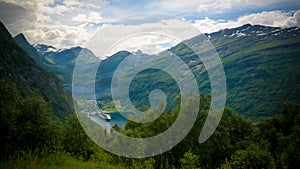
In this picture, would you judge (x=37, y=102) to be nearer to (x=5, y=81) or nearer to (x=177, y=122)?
(x=5, y=81)

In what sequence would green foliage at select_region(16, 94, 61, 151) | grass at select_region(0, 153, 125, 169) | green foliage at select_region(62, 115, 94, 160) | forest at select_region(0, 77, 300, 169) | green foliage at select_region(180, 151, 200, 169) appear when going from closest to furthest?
grass at select_region(0, 153, 125, 169) → forest at select_region(0, 77, 300, 169) → green foliage at select_region(180, 151, 200, 169) → green foliage at select_region(16, 94, 61, 151) → green foliage at select_region(62, 115, 94, 160)

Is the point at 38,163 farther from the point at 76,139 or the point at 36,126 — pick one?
the point at 76,139

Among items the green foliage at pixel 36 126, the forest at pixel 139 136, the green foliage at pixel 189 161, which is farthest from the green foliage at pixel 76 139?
the green foliage at pixel 189 161

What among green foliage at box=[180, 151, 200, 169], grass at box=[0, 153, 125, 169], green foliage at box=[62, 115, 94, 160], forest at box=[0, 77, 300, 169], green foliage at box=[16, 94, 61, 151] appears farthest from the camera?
green foliage at box=[62, 115, 94, 160]

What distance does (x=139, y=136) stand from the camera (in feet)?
122

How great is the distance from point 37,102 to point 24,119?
1.57 meters

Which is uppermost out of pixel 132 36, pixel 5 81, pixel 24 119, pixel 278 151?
pixel 132 36

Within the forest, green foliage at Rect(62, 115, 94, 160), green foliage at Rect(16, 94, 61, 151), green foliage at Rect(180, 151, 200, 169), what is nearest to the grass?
the forest

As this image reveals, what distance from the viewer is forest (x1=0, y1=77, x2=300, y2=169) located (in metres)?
11.5

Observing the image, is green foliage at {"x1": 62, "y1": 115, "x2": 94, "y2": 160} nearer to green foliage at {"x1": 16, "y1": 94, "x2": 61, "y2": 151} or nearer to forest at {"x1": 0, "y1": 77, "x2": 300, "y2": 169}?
forest at {"x1": 0, "y1": 77, "x2": 300, "y2": 169}

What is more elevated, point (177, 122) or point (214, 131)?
point (177, 122)

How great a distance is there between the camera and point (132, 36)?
73.7ft

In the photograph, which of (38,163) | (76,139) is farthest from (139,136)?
(38,163)

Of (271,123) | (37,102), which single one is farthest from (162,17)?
(271,123)
